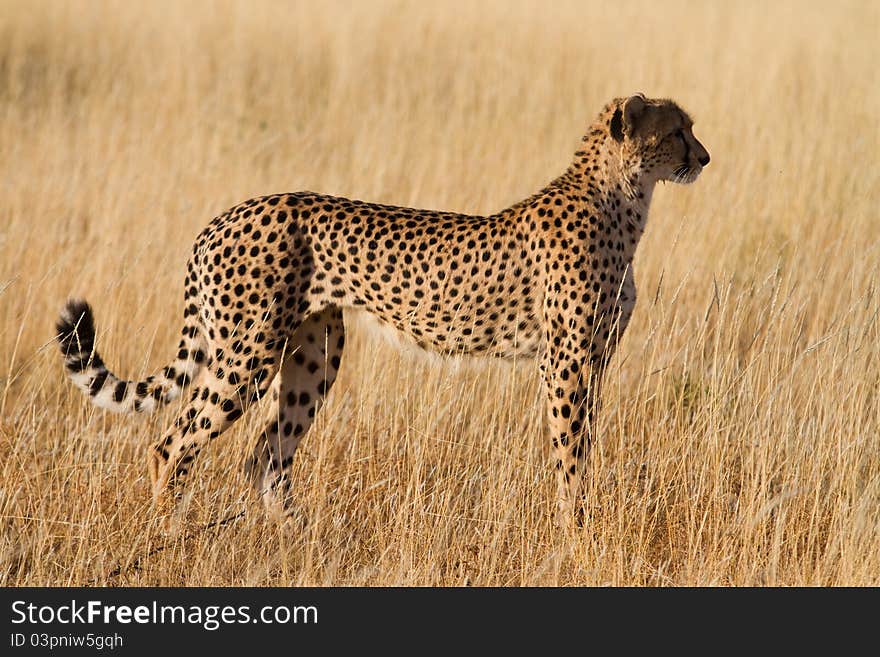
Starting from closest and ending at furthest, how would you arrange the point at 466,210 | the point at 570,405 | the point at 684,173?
the point at 570,405, the point at 684,173, the point at 466,210

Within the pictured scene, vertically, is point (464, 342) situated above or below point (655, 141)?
below

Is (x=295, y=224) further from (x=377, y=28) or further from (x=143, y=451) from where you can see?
(x=377, y=28)

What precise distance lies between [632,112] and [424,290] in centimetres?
85

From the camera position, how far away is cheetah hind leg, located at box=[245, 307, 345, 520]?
3.92m

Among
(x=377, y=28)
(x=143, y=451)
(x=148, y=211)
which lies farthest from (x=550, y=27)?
(x=143, y=451)

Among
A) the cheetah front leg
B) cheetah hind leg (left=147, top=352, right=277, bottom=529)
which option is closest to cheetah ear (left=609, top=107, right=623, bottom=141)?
the cheetah front leg

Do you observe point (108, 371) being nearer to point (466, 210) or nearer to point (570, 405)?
point (570, 405)

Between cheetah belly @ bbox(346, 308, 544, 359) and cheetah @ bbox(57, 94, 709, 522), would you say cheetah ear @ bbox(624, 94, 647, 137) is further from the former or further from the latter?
cheetah belly @ bbox(346, 308, 544, 359)

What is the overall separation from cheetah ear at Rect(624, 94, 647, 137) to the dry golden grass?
1.27ft

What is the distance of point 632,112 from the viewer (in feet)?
12.5

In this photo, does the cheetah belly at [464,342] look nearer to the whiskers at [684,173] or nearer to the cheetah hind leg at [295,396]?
the cheetah hind leg at [295,396]

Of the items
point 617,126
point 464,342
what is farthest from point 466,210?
point 464,342

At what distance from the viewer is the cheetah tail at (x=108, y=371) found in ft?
12.2

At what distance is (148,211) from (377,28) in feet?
12.2
